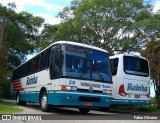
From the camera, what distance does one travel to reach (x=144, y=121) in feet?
45.9

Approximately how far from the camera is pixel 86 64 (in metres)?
15.5

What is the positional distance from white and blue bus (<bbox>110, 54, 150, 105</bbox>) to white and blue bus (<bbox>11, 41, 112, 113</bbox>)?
3014 millimetres

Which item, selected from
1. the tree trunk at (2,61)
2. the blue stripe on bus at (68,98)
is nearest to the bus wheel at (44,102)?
the blue stripe on bus at (68,98)

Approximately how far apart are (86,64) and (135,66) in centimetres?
512

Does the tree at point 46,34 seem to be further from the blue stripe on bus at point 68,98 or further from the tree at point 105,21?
the blue stripe on bus at point 68,98

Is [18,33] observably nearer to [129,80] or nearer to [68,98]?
[129,80]

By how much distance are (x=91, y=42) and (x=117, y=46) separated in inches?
120

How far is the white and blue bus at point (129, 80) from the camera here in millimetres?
19244

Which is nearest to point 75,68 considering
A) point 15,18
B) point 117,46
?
point 117,46

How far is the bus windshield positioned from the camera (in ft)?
49.5

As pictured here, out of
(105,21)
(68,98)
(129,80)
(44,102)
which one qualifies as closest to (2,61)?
(44,102)

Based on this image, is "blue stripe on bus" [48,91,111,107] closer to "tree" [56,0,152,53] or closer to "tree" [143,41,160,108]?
→ "tree" [143,41,160,108]

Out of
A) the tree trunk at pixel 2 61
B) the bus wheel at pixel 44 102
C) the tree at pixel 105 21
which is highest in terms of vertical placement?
the tree at pixel 105 21

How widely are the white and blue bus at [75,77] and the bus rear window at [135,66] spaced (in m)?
3.21
